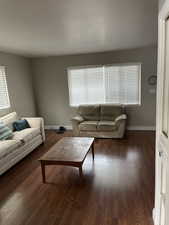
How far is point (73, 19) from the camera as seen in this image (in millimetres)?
2277

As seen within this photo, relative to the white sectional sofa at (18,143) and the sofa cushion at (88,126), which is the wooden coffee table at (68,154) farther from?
the sofa cushion at (88,126)

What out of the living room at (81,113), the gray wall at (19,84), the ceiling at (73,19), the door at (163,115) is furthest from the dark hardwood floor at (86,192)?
the ceiling at (73,19)

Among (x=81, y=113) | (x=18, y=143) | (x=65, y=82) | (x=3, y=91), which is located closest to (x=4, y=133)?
(x=18, y=143)

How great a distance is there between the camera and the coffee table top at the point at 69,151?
8.63 ft

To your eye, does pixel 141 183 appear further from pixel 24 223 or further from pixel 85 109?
pixel 85 109

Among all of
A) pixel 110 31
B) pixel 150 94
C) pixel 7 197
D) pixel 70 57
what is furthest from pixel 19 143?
pixel 150 94

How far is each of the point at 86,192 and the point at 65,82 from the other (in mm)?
3803

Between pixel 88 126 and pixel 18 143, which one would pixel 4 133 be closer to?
pixel 18 143

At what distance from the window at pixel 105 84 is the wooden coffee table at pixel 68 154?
7.59ft

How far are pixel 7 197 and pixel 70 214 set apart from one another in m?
1.05

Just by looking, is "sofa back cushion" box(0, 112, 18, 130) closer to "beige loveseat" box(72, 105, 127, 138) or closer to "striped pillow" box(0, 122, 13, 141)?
"striped pillow" box(0, 122, 13, 141)

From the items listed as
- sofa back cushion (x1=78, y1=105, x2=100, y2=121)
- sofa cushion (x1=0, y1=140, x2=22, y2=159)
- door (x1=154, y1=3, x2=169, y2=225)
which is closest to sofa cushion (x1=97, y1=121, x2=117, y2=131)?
sofa back cushion (x1=78, y1=105, x2=100, y2=121)

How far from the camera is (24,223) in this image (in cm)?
196

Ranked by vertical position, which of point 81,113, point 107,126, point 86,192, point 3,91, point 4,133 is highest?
point 3,91
